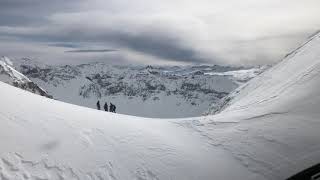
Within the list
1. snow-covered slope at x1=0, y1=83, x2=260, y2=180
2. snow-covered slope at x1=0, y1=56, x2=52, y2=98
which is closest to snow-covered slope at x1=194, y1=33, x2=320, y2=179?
snow-covered slope at x1=0, y1=83, x2=260, y2=180

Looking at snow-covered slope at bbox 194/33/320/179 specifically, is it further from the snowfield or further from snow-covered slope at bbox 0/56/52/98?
snow-covered slope at bbox 0/56/52/98

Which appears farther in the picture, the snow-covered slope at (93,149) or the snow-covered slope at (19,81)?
the snow-covered slope at (19,81)

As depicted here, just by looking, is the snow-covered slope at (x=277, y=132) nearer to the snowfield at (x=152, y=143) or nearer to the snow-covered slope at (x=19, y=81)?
the snowfield at (x=152, y=143)

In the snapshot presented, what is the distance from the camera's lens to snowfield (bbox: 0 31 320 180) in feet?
28.0

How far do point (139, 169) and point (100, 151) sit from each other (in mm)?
914

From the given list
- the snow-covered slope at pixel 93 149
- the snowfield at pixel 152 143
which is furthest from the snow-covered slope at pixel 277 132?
the snow-covered slope at pixel 93 149

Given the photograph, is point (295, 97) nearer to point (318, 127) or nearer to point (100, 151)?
point (318, 127)

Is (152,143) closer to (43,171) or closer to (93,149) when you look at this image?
(93,149)

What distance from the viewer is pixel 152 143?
32.1 ft

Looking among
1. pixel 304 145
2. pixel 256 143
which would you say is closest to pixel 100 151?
pixel 256 143

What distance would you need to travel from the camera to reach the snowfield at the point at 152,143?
8531 mm

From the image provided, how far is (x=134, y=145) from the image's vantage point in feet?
31.2

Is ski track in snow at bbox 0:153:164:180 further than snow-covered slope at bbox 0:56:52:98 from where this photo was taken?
No

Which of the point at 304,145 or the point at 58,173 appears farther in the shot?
the point at 304,145
